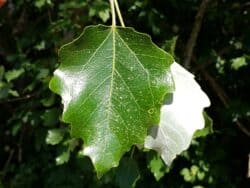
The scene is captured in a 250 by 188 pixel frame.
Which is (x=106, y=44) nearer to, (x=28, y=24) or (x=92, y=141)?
(x=92, y=141)

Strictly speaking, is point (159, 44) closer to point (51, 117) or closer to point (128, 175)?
point (51, 117)

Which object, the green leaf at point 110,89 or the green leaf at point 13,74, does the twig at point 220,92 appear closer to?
the green leaf at point 13,74

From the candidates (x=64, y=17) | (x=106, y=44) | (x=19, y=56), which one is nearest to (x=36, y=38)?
(x=19, y=56)

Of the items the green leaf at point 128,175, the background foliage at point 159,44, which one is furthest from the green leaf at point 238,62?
the green leaf at point 128,175

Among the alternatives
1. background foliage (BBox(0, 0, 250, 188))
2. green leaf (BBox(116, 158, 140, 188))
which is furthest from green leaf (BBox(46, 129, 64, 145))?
Result: green leaf (BBox(116, 158, 140, 188))

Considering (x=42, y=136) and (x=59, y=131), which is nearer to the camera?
(x=59, y=131)

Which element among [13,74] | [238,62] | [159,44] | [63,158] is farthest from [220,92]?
[13,74]

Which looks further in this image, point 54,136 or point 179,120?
point 54,136
